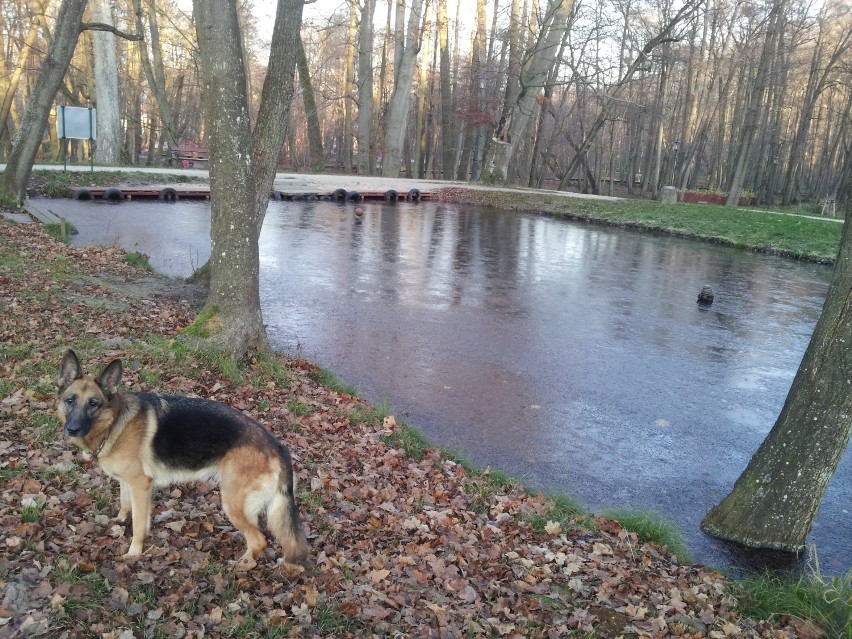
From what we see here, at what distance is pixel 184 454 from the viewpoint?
4.16 metres

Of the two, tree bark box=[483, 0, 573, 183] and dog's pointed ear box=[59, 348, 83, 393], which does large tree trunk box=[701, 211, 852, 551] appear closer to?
dog's pointed ear box=[59, 348, 83, 393]

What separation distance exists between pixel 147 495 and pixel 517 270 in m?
14.9

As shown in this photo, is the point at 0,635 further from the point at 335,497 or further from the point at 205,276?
the point at 205,276

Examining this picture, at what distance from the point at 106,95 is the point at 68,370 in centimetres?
3217

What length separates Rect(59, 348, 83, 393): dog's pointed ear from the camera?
4.14 m

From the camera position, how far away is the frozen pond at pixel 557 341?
7375 mm

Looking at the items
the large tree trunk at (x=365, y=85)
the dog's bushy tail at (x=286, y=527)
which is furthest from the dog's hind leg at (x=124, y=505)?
the large tree trunk at (x=365, y=85)

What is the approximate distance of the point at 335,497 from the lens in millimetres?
5555

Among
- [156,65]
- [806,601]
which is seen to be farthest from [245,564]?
[156,65]

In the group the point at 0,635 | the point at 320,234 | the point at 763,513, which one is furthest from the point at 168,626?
the point at 320,234

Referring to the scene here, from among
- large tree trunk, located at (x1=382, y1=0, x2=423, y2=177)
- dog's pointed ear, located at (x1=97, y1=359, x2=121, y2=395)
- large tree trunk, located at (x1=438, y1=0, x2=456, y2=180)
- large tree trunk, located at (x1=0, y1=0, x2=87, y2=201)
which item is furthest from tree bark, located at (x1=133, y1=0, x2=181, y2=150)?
dog's pointed ear, located at (x1=97, y1=359, x2=121, y2=395)

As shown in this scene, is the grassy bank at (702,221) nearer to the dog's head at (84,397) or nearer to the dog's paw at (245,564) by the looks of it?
the dog's paw at (245,564)

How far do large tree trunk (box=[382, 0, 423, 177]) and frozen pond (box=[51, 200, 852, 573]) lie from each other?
19.7 m

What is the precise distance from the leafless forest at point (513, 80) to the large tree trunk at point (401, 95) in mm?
A: 99
